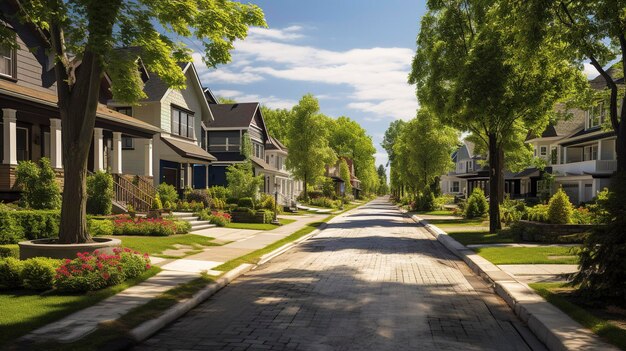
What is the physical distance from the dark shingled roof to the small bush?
121 feet

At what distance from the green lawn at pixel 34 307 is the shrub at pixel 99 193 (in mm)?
10869

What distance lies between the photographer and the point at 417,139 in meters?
51.7

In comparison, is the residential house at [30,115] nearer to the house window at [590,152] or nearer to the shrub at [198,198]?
the shrub at [198,198]

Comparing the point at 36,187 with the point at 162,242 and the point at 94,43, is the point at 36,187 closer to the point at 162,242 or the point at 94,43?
the point at 162,242

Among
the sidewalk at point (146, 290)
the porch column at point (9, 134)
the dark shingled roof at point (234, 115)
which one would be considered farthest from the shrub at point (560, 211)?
the dark shingled roof at point (234, 115)

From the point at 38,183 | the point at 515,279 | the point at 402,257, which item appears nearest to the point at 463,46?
the point at 402,257

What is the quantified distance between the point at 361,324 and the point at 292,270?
17.5ft

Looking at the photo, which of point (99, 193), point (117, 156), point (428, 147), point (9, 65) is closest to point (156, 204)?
point (117, 156)

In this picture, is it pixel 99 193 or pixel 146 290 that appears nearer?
pixel 146 290

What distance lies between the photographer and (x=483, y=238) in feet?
65.1

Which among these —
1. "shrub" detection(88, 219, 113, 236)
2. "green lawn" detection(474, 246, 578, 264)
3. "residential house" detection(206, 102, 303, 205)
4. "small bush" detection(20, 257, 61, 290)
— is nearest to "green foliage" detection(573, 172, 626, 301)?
"green lawn" detection(474, 246, 578, 264)

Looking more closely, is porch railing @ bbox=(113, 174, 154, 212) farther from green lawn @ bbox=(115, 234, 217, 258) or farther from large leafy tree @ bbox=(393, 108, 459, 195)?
large leafy tree @ bbox=(393, 108, 459, 195)

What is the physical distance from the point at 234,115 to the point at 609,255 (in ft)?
136

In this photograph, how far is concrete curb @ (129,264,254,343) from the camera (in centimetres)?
644
